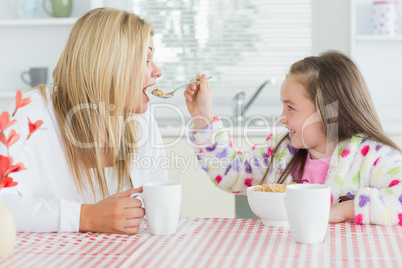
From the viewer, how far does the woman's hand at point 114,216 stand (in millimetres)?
1128

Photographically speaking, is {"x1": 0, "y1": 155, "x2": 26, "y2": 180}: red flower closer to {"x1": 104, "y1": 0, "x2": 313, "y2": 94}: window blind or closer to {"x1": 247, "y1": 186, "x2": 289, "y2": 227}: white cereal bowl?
{"x1": 247, "y1": 186, "x2": 289, "y2": 227}: white cereal bowl

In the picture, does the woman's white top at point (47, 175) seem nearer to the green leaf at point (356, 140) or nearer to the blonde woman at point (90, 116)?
the blonde woman at point (90, 116)

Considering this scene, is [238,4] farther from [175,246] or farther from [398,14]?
[175,246]

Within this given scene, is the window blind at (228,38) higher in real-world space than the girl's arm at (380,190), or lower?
higher

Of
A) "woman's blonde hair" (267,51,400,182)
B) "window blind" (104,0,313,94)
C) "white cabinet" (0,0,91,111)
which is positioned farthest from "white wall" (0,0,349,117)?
"woman's blonde hair" (267,51,400,182)

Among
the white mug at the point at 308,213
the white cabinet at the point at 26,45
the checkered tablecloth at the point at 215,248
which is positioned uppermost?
the white cabinet at the point at 26,45

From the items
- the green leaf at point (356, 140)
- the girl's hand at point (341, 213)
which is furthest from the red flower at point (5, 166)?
the green leaf at point (356, 140)

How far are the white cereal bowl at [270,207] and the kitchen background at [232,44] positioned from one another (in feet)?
6.14

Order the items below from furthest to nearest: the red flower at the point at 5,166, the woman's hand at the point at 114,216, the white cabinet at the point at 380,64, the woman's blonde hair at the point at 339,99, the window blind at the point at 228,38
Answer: the window blind at the point at 228,38 < the white cabinet at the point at 380,64 < the woman's blonde hair at the point at 339,99 < the woman's hand at the point at 114,216 < the red flower at the point at 5,166

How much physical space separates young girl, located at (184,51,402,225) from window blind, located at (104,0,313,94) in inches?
64.2

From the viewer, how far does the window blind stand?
3289 mm

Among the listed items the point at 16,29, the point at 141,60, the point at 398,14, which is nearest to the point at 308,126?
the point at 141,60

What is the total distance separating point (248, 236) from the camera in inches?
43.3

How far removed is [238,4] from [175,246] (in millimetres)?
2478
